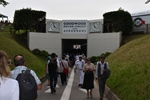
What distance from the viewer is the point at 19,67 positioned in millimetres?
4859

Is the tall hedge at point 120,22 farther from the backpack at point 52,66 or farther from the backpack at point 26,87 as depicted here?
the backpack at point 26,87

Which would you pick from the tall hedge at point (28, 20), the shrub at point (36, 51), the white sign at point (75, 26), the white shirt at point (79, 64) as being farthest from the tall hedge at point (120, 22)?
the white shirt at point (79, 64)

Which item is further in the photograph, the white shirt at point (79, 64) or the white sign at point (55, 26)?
the white sign at point (55, 26)

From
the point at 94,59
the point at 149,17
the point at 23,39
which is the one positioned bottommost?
the point at 94,59

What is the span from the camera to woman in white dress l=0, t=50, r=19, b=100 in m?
3.32

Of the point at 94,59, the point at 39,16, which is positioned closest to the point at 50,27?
the point at 39,16

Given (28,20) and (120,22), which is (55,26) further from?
(120,22)

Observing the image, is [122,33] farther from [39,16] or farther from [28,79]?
[28,79]

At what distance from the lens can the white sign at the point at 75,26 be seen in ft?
117

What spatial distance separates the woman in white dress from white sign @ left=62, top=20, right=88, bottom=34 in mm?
32389

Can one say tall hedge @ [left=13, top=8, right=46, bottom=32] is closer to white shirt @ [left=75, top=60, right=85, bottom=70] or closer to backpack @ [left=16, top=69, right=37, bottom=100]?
white shirt @ [left=75, top=60, right=85, bottom=70]

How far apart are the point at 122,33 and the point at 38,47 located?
9.89m

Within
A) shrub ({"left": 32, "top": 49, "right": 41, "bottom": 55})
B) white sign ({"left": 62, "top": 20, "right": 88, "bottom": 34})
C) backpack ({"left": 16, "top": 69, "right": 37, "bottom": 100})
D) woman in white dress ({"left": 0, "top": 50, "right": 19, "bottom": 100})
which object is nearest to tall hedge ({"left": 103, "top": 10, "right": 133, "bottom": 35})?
white sign ({"left": 62, "top": 20, "right": 88, "bottom": 34})

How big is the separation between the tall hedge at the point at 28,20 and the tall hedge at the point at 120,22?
801cm
